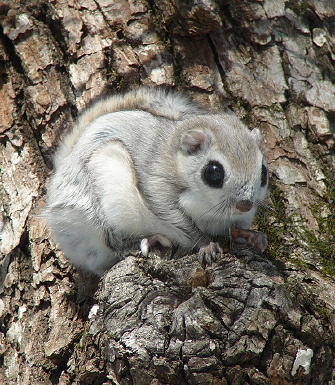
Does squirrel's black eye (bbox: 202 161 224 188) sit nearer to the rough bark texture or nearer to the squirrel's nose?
the squirrel's nose

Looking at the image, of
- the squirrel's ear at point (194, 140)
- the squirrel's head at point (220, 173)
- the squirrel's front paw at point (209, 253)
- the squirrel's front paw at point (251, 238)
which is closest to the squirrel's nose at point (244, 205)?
the squirrel's head at point (220, 173)

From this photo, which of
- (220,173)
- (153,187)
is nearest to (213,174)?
(220,173)

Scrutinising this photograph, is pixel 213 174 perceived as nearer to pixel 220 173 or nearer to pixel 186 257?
pixel 220 173

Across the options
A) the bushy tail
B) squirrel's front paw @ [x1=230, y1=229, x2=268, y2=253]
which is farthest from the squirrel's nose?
the bushy tail

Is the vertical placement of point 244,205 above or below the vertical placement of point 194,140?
below

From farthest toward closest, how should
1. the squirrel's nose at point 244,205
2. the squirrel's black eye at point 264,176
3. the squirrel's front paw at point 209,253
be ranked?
the squirrel's black eye at point 264,176 → the squirrel's nose at point 244,205 → the squirrel's front paw at point 209,253

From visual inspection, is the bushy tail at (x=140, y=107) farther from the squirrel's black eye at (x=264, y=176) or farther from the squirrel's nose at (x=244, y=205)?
the squirrel's nose at (x=244, y=205)

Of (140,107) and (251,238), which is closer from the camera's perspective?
(251,238)
